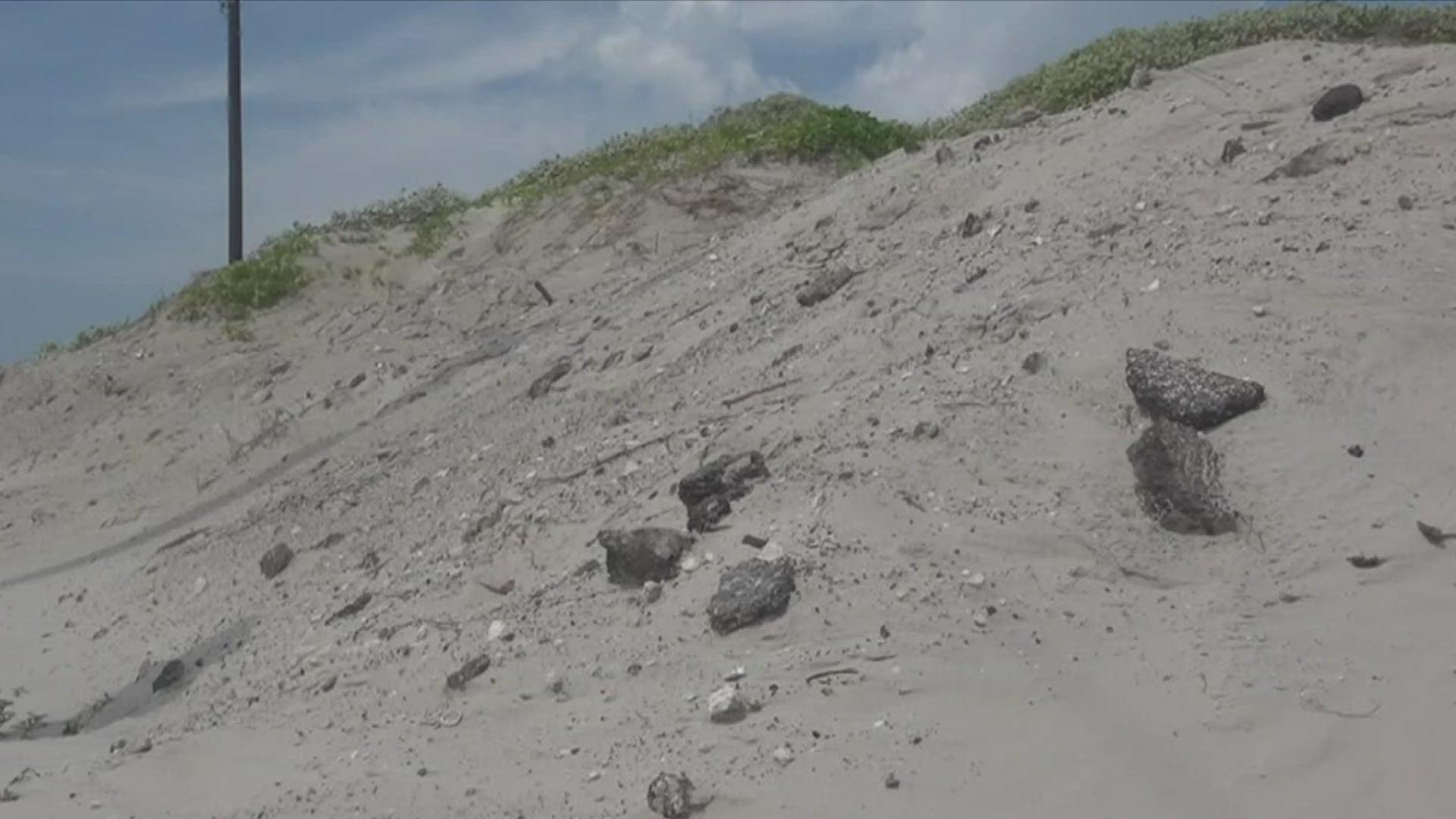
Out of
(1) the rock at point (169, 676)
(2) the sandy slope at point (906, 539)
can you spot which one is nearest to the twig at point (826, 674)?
(2) the sandy slope at point (906, 539)

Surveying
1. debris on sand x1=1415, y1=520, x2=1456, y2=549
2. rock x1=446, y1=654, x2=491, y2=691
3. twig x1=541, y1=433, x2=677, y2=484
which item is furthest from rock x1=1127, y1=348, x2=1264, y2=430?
rock x1=446, y1=654, x2=491, y2=691

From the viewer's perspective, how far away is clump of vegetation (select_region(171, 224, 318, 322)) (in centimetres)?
1507

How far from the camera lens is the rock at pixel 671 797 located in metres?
5.17

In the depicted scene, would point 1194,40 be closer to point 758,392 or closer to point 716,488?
point 758,392

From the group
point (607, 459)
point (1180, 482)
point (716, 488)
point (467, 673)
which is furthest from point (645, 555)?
point (1180, 482)

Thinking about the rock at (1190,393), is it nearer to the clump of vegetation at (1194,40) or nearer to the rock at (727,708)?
the rock at (727,708)

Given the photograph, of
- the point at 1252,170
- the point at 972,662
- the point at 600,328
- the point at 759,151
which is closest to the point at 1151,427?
the point at 972,662

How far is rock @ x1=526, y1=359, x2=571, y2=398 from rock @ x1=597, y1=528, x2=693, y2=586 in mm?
3364

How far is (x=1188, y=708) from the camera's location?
535 cm

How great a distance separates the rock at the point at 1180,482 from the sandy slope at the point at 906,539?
77 millimetres

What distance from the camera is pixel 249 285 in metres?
15.3

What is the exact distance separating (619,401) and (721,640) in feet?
10.8

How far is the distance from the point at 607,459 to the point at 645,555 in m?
1.58

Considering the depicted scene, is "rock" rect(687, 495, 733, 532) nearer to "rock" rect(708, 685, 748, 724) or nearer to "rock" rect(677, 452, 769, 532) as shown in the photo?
"rock" rect(677, 452, 769, 532)
